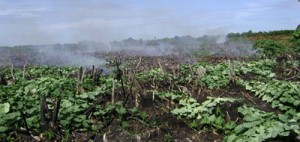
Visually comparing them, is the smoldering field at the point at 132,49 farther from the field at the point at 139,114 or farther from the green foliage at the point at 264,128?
the green foliage at the point at 264,128

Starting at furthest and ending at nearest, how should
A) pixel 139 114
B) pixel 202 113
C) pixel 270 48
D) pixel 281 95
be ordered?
1. pixel 270 48
2. pixel 281 95
3. pixel 202 113
4. pixel 139 114

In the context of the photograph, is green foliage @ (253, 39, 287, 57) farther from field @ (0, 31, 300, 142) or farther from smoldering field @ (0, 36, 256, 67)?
field @ (0, 31, 300, 142)

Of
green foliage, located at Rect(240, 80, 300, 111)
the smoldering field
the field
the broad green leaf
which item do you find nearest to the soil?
the field

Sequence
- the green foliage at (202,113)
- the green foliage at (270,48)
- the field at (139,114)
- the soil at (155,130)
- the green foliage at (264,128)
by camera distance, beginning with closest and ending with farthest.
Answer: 1. the green foliage at (264,128)
2. the field at (139,114)
3. the soil at (155,130)
4. the green foliage at (202,113)
5. the green foliage at (270,48)

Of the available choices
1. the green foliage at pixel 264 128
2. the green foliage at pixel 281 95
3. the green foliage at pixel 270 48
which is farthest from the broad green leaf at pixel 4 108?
the green foliage at pixel 270 48

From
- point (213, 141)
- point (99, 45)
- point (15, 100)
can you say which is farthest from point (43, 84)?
point (99, 45)

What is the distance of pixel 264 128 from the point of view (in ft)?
18.8

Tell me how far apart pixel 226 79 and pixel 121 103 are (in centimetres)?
346

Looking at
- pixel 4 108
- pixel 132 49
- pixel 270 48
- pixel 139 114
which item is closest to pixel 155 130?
pixel 139 114

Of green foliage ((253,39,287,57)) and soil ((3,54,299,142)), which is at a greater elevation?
green foliage ((253,39,287,57))

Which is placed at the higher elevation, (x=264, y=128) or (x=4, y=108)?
(x=4, y=108)

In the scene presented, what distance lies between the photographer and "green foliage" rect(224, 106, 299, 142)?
5.52 metres

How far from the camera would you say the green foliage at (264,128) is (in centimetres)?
552

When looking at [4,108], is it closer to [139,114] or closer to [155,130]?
[139,114]
